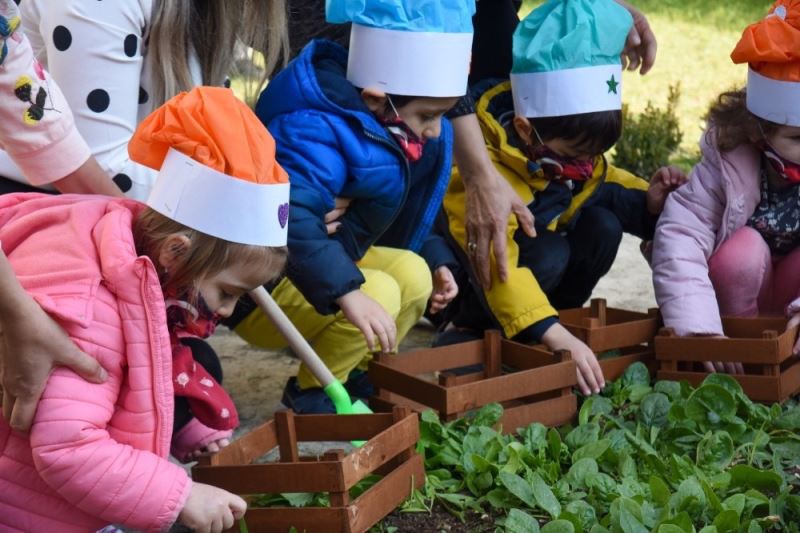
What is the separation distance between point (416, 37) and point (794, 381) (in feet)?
4.18

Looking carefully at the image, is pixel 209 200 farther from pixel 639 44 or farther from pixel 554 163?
pixel 639 44

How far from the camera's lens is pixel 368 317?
8.47ft

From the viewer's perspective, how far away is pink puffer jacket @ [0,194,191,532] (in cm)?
185

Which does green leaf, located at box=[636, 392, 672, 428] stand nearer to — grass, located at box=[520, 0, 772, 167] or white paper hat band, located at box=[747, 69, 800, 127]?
white paper hat band, located at box=[747, 69, 800, 127]

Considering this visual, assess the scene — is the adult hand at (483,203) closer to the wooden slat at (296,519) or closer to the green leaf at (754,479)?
the green leaf at (754,479)

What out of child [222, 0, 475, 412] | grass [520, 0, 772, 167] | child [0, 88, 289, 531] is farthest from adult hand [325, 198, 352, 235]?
grass [520, 0, 772, 167]

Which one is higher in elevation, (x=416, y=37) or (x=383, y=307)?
(x=416, y=37)

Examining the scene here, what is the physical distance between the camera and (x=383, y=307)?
9.09 ft

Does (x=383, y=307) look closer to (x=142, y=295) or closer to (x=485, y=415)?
(x=485, y=415)

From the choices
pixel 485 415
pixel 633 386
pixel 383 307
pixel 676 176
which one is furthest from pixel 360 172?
pixel 676 176

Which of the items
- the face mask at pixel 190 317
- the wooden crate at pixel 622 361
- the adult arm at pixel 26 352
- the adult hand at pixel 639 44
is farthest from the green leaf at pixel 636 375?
the adult arm at pixel 26 352

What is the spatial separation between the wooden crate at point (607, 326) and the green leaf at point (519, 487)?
0.76 metres

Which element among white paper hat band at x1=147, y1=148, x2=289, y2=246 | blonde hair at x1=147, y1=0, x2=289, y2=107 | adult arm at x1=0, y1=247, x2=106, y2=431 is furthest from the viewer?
blonde hair at x1=147, y1=0, x2=289, y2=107

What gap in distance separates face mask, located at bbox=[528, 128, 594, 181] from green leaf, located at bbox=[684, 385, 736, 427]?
2.48ft
